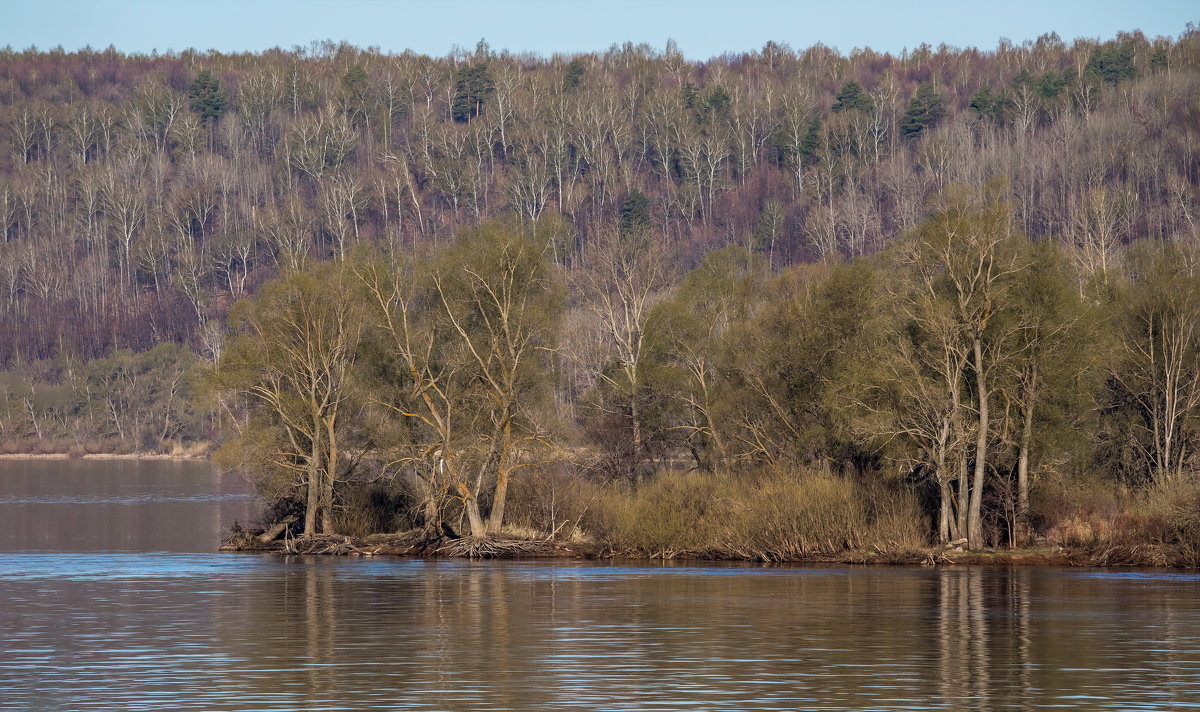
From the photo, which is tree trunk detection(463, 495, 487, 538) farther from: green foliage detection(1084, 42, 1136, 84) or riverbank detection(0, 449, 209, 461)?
green foliage detection(1084, 42, 1136, 84)

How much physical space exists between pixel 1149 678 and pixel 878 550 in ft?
78.9

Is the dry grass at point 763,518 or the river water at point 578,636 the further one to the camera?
the dry grass at point 763,518

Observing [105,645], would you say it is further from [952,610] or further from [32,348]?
[32,348]

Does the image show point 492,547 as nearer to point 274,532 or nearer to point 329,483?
point 329,483

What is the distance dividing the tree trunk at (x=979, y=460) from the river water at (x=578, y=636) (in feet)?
10.5

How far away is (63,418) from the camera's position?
6132 inches

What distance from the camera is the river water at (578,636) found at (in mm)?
27578

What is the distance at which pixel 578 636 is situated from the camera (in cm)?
3581

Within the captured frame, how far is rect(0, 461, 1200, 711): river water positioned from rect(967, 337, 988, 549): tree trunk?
321 cm

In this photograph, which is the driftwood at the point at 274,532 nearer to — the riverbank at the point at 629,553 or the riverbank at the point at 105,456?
the riverbank at the point at 629,553

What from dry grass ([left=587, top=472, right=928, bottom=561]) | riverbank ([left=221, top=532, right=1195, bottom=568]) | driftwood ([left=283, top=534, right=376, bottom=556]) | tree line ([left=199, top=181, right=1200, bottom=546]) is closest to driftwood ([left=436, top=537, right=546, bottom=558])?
riverbank ([left=221, top=532, right=1195, bottom=568])

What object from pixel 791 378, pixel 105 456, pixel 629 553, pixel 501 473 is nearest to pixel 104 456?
pixel 105 456

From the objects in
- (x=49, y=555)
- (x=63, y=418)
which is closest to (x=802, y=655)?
(x=49, y=555)

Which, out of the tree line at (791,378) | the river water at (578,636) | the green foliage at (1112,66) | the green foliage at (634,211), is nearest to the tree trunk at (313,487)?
the tree line at (791,378)
